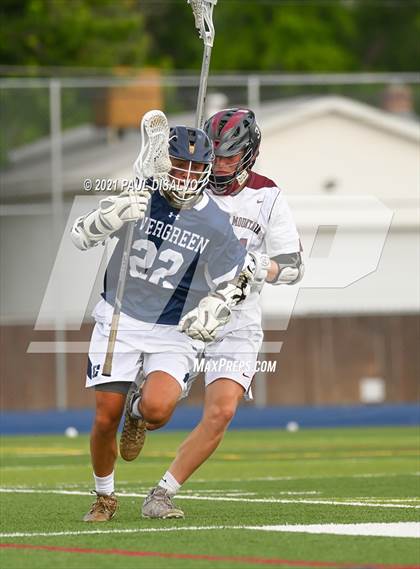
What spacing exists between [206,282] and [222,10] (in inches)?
1631

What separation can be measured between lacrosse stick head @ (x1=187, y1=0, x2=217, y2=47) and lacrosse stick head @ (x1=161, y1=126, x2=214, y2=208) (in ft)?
5.32

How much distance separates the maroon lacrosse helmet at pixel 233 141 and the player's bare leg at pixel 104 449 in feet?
4.35

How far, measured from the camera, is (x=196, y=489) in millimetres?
10492

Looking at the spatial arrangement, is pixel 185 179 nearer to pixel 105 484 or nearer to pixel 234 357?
pixel 234 357

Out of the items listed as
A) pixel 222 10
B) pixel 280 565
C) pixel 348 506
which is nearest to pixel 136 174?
pixel 348 506

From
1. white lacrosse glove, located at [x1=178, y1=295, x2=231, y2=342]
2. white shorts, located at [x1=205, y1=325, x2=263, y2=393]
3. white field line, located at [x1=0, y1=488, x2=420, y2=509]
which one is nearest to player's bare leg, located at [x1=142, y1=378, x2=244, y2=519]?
white shorts, located at [x1=205, y1=325, x2=263, y2=393]

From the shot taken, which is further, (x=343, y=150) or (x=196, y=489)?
(x=343, y=150)

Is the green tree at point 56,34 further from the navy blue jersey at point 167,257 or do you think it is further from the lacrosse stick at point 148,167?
the navy blue jersey at point 167,257

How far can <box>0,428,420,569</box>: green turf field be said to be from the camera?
6555 millimetres

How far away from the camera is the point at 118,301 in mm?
8227

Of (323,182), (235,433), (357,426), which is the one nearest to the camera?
(235,433)

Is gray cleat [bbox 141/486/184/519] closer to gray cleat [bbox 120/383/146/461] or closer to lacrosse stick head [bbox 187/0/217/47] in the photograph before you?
gray cleat [bbox 120/383/146/461]

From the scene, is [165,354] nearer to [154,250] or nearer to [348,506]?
[154,250]

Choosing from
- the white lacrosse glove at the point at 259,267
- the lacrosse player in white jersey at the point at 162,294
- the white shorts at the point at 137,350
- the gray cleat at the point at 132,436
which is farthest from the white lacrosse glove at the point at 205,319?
the gray cleat at the point at 132,436
